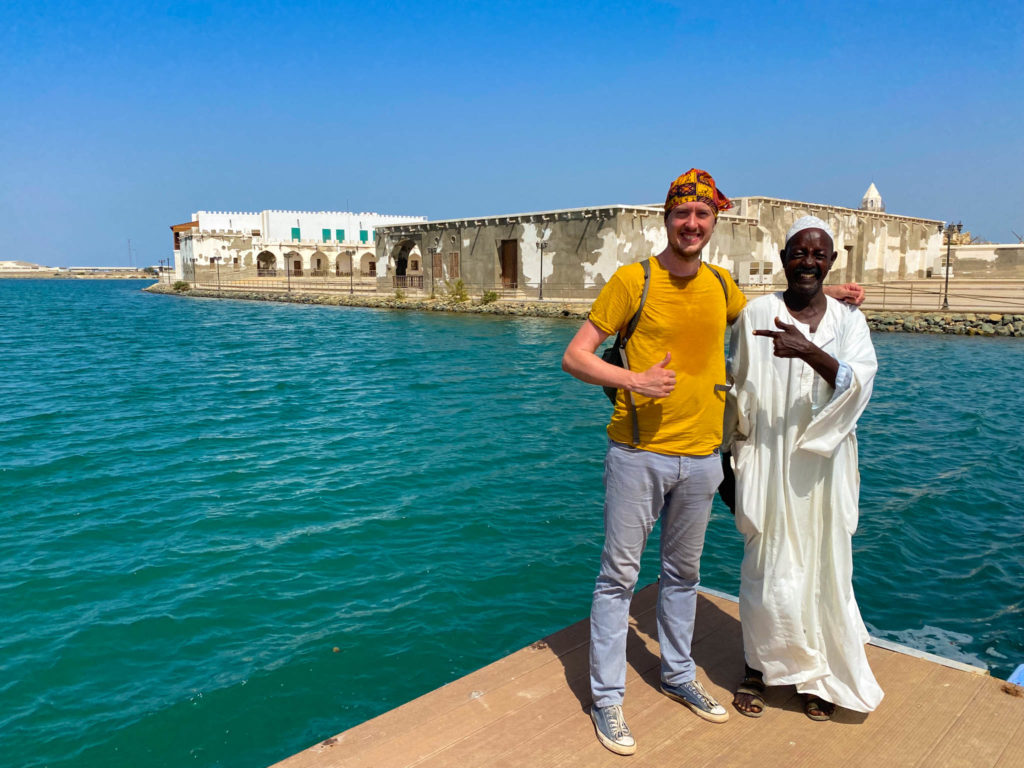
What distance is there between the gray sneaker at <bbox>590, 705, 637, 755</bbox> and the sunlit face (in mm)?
1721

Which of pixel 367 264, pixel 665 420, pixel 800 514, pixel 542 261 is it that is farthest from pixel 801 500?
pixel 367 264

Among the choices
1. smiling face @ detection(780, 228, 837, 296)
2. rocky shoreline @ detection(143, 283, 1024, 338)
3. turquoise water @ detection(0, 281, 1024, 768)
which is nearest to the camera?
smiling face @ detection(780, 228, 837, 296)

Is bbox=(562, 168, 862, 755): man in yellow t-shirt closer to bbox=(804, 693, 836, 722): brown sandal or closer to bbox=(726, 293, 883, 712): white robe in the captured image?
bbox=(726, 293, 883, 712): white robe

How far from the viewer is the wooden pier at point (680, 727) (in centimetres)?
262

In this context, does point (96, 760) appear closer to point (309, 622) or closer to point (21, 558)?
point (309, 622)

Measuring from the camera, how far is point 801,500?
114 inches

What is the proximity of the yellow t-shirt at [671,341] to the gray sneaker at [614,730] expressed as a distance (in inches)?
38.9

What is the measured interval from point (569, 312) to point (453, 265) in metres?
10.4

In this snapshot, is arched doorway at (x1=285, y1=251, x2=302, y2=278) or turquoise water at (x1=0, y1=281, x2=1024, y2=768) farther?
arched doorway at (x1=285, y1=251, x2=302, y2=278)

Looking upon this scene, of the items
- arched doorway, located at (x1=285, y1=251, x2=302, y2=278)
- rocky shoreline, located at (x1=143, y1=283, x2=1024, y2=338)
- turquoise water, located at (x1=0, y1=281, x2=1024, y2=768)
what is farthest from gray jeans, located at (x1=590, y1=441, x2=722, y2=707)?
arched doorway, located at (x1=285, y1=251, x2=302, y2=278)

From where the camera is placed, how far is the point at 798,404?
2873 millimetres

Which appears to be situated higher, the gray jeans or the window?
the window

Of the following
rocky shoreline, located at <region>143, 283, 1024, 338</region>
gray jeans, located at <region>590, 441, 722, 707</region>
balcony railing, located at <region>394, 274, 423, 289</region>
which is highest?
balcony railing, located at <region>394, 274, 423, 289</region>

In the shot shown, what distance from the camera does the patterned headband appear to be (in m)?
2.78
